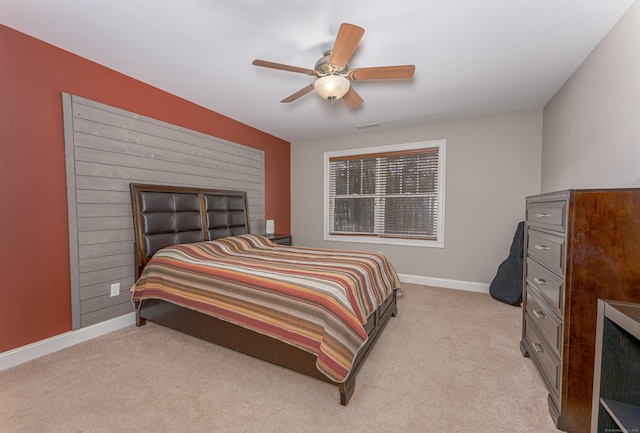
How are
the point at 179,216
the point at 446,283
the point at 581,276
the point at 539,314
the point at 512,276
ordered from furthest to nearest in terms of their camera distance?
1. the point at 446,283
2. the point at 512,276
3. the point at 179,216
4. the point at 539,314
5. the point at 581,276

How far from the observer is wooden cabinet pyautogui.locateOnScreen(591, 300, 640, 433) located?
94 cm

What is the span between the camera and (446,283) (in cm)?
386

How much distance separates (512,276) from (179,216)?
13.3 ft

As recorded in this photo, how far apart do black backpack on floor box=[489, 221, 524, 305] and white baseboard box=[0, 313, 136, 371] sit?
4.21 meters

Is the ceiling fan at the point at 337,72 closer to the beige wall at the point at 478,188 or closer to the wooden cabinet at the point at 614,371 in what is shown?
the wooden cabinet at the point at 614,371

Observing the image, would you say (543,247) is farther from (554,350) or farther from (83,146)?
(83,146)

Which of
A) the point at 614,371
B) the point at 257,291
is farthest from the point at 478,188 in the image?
the point at 257,291

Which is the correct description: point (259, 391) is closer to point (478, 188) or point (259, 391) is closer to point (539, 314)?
point (539, 314)

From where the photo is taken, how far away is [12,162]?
193 cm

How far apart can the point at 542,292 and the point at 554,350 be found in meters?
0.34

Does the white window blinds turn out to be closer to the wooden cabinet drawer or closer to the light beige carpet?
the light beige carpet

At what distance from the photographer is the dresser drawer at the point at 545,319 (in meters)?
1.39

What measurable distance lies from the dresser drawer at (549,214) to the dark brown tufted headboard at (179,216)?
320cm

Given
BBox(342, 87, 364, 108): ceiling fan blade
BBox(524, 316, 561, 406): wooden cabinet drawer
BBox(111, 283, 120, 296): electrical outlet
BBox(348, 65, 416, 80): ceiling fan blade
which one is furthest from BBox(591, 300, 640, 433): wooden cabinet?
BBox(111, 283, 120, 296): electrical outlet
